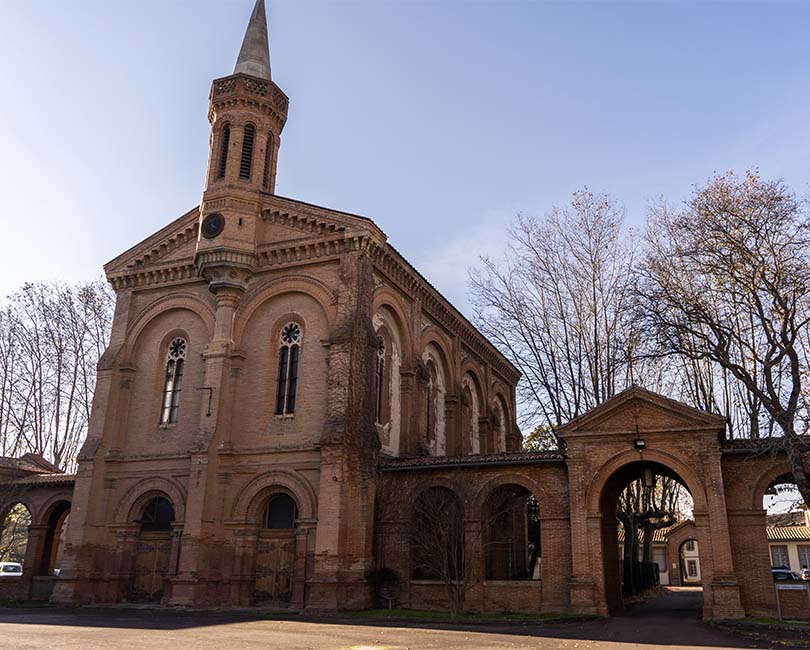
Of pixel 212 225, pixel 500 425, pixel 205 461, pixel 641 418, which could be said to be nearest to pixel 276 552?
pixel 205 461

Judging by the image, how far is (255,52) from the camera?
3041 centimetres

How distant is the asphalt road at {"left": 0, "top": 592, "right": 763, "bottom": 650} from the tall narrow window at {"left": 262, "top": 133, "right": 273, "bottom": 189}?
1627cm

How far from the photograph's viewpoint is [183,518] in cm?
2472

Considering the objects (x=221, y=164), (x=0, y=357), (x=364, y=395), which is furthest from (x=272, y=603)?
(x=0, y=357)

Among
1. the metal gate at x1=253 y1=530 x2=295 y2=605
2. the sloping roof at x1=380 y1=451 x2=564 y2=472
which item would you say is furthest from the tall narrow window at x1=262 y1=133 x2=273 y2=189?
the metal gate at x1=253 y1=530 x2=295 y2=605

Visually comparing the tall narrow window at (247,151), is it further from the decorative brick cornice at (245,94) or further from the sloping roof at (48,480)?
the sloping roof at (48,480)

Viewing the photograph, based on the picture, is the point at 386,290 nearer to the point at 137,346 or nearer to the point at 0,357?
the point at 137,346

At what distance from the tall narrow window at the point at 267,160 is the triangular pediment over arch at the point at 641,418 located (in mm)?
15392

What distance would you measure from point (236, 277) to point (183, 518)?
8785 mm

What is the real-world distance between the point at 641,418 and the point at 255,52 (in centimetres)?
2161

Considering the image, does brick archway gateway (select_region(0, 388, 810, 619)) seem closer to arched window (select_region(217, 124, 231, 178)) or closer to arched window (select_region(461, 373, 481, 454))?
arched window (select_region(461, 373, 481, 454))

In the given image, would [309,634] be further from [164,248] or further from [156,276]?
[164,248]

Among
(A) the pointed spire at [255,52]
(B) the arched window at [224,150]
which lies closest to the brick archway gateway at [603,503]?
(B) the arched window at [224,150]

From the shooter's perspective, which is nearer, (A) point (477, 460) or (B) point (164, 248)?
(A) point (477, 460)
